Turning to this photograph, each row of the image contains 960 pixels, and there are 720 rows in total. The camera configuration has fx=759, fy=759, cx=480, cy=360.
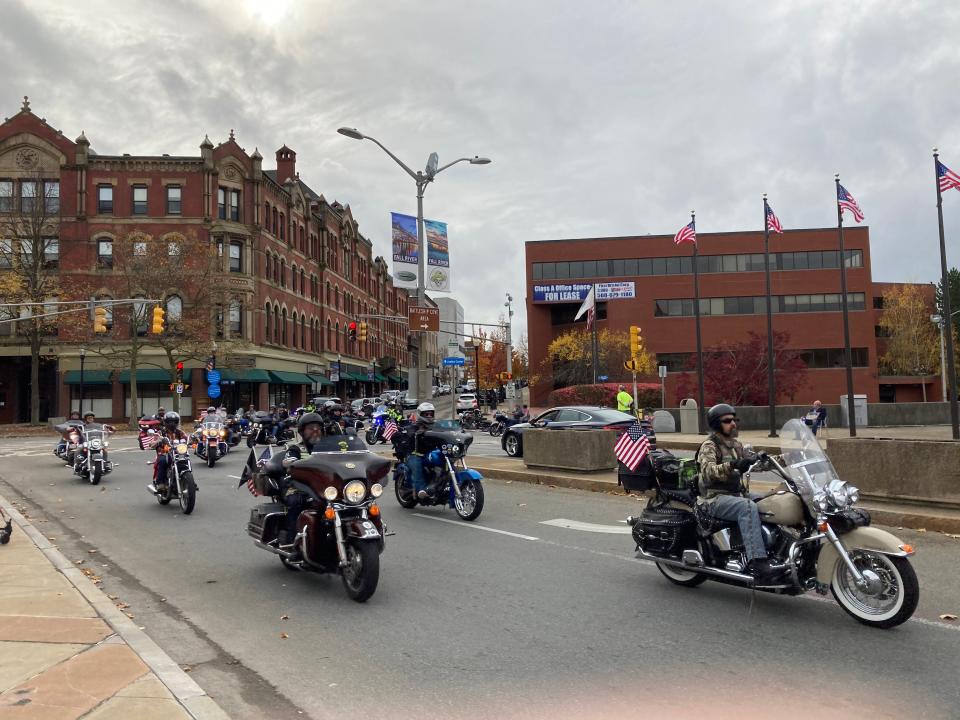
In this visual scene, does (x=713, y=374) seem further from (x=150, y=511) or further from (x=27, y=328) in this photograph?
(x=27, y=328)

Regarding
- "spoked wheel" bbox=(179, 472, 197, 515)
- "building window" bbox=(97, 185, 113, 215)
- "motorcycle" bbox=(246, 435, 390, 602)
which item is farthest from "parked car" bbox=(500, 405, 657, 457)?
"building window" bbox=(97, 185, 113, 215)

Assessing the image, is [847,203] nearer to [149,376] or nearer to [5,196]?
[149,376]

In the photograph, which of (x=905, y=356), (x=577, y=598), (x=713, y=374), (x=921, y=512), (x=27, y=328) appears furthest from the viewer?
(x=905, y=356)

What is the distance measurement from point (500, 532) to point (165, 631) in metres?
4.75

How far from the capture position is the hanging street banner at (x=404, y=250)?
67.4 ft

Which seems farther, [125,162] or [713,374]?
[125,162]

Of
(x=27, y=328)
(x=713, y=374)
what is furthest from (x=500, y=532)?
(x=27, y=328)

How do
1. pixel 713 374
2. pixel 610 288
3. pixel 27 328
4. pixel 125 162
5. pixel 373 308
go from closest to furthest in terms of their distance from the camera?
pixel 713 374 < pixel 27 328 < pixel 125 162 < pixel 610 288 < pixel 373 308

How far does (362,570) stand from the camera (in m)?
6.45

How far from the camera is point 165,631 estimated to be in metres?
5.95

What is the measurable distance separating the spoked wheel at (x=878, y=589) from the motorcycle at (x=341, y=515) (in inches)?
145

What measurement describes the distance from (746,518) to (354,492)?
3.25 meters

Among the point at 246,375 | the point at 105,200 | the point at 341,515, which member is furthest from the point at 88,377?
the point at 341,515

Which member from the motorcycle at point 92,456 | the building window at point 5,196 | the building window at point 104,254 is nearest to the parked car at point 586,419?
the motorcycle at point 92,456
